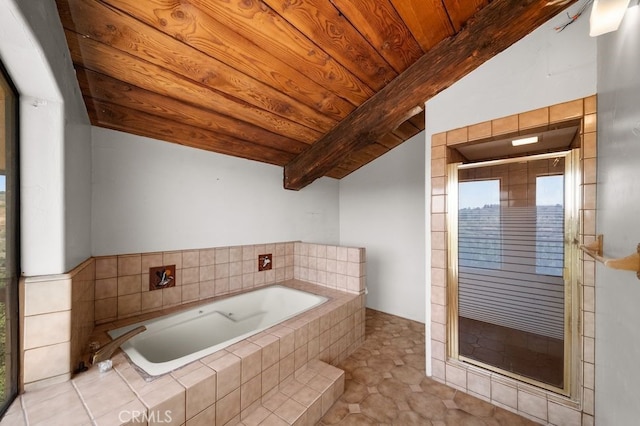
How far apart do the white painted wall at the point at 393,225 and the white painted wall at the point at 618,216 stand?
171 cm

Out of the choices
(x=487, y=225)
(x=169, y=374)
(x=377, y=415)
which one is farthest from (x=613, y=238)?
(x=169, y=374)

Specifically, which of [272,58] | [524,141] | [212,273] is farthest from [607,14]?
[212,273]

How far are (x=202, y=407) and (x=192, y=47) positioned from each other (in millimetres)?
1837

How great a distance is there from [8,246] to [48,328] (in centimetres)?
40

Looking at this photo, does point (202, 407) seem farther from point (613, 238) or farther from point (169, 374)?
point (613, 238)

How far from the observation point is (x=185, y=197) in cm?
213

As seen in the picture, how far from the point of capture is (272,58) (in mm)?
1454

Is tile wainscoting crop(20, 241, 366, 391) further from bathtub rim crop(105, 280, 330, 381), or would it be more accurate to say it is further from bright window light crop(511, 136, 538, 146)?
bright window light crop(511, 136, 538, 146)

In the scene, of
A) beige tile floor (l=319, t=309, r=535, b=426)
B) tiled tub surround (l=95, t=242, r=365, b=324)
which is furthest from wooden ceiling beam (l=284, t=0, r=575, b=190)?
beige tile floor (l=319, t=309, r=535, b=426)

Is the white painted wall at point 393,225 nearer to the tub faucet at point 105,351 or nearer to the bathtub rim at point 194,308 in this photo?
the bathtub rim at point 194,308

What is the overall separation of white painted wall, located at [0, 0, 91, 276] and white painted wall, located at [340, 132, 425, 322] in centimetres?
290

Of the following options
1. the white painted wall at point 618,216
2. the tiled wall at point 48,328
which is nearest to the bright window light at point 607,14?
the white painted wall at point 618,216

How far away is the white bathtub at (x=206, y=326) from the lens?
1.42 m

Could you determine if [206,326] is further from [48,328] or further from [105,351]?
[48,328]
